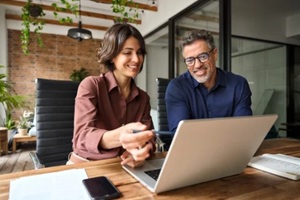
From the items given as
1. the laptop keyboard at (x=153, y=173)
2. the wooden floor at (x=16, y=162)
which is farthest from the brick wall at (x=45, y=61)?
the laptop keyboard at (x=153, y=173)

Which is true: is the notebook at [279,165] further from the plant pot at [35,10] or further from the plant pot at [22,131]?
the plant pot at [22,131]

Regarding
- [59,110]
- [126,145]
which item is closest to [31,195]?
[126,145]

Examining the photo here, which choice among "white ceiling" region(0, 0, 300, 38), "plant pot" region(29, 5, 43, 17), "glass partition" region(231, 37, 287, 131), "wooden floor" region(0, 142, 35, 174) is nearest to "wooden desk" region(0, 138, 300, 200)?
"glass partition" region(231, 37, 287, 131)

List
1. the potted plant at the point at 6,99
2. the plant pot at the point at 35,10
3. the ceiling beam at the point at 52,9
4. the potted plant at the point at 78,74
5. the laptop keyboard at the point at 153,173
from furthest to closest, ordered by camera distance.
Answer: the potted plant at the point at 78,74, the ceiling beam at the point at 52,9, the potted plant at the point at 6,99, the plant pot at the point at 35,10, the laptop keyboard at the point at 153,173

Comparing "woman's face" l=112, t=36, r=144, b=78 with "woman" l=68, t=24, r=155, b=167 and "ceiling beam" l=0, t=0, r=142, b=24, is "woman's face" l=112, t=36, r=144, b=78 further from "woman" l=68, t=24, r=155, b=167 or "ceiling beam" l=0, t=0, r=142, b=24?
"ceiling beam" l=0, t=0, r=142, b=24

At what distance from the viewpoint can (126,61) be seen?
1.10m

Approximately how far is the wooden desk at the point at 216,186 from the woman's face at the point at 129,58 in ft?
1.67

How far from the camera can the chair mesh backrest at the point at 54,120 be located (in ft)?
4.45

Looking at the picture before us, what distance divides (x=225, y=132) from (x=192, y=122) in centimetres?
13

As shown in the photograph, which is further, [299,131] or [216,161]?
[299,131]

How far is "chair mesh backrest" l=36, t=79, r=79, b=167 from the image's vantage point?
136 centimetres

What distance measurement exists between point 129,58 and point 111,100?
0.22 metres

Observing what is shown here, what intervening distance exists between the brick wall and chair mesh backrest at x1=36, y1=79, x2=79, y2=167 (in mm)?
4522

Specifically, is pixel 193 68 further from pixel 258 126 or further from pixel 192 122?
pixel 192 122
